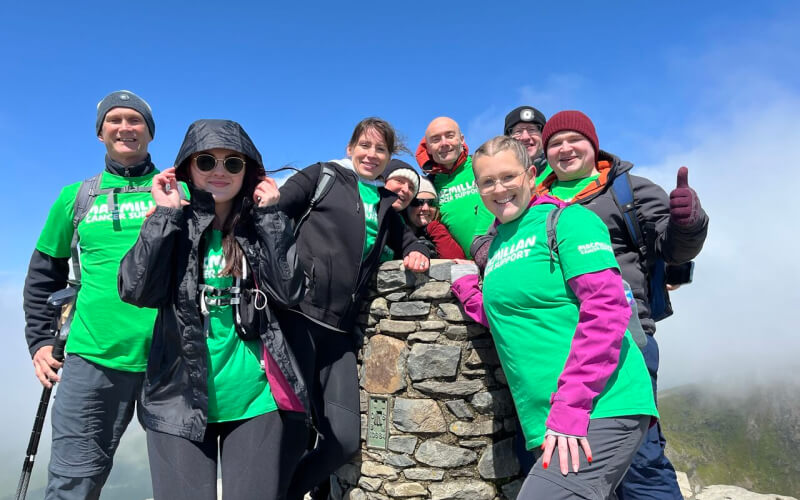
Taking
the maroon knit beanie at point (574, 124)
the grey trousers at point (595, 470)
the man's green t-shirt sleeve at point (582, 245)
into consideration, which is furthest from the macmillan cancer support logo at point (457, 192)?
the grey trousers at point (595, 470)

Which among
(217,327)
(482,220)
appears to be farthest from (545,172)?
(217,327)

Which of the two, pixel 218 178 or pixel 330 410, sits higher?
pixel 218 178

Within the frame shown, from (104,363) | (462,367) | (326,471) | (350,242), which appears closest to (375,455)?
(326,471)

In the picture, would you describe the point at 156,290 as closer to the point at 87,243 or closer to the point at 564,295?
the point at 87,243

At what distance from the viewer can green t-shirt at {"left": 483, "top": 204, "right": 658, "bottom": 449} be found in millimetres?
2820

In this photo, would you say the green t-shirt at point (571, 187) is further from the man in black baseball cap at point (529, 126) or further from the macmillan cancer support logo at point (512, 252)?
the man in black baseball cap at point (529, 126)

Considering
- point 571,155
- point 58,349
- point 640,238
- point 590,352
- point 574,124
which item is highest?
point 574,124

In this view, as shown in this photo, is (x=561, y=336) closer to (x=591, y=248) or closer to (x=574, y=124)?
(x=591, y=248)

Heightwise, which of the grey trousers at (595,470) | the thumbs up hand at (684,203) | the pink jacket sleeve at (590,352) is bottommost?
the grey trousers at (595,470)

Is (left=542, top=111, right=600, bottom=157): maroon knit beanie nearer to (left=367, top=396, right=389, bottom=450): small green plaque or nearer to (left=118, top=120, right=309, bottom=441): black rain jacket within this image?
(left=118, top=120, right=309, bottom=441): black rain jacket

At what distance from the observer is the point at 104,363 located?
3980 millimetres

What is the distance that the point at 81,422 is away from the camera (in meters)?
3.98

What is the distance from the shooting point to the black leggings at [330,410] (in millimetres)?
4613

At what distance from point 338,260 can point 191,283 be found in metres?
1.69
